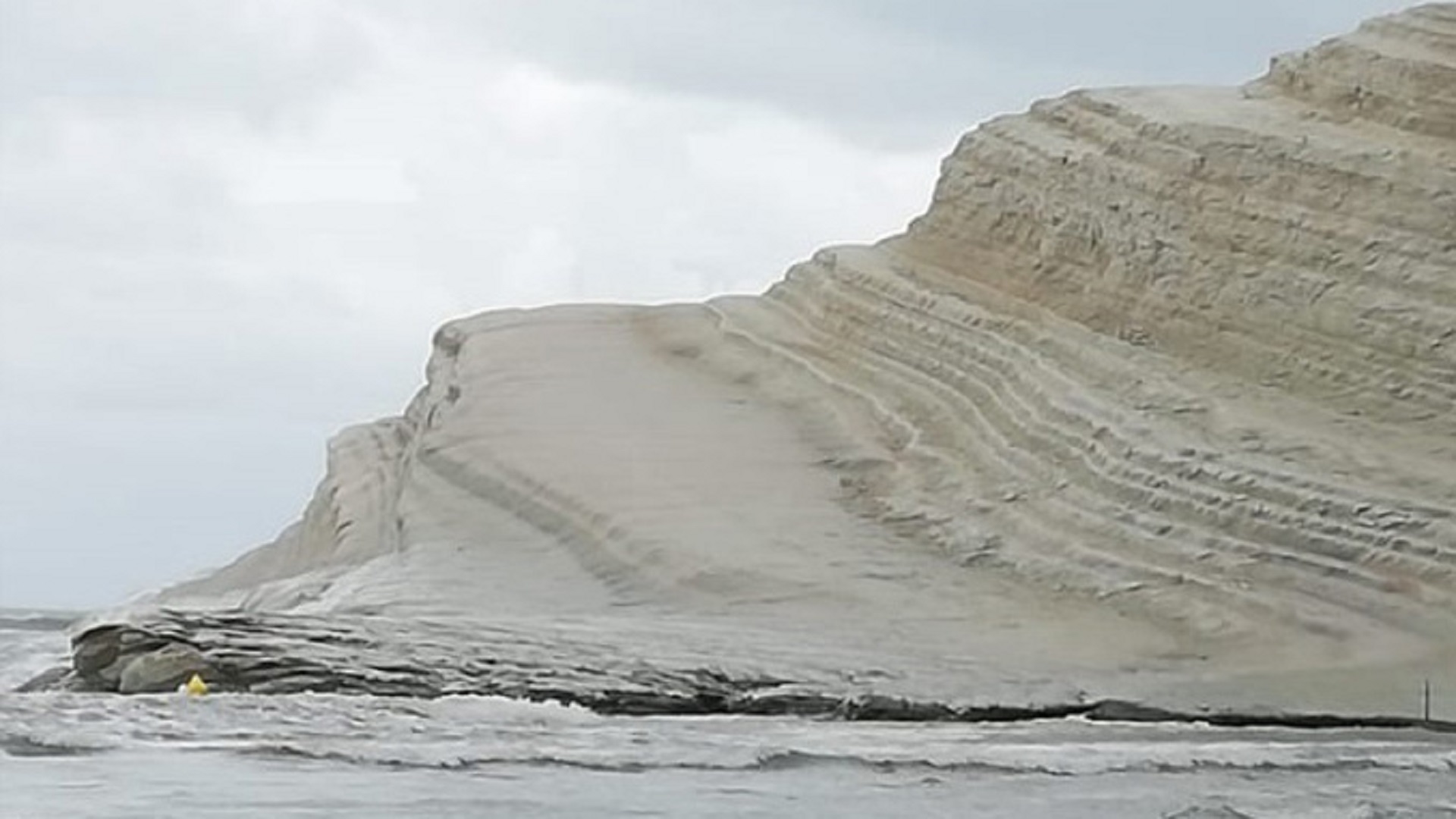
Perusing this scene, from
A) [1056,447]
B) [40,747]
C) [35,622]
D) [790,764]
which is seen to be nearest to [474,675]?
[790,764]

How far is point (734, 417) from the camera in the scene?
25609 millimetres

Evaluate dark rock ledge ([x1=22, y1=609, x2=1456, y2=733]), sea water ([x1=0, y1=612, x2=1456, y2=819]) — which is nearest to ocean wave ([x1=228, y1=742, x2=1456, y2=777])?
sea water ([x1=0, y1=612, x2=1456, y2=819])

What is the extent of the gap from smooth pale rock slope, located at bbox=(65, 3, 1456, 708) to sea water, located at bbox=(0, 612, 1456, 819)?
2326mm

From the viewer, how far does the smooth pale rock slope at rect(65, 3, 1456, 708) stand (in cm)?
1892

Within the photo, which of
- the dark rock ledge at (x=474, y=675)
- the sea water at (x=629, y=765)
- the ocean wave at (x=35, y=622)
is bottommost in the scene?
the sea water at (x=629, y=765)

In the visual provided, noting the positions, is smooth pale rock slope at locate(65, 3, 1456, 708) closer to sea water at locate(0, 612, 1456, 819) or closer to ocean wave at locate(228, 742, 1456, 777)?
sea water at locate(0, 612, 1456, 819)

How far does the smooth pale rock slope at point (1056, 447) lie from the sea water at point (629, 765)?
2.33 meters

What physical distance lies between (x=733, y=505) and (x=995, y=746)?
347 inches

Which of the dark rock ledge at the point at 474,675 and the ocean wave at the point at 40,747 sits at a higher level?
the dark rock ledge at the point at 474,675

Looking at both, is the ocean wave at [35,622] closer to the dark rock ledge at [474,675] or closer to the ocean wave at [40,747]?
the dark rock ledge at [474,675]

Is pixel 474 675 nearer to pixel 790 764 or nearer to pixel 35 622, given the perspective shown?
pixel 790 764

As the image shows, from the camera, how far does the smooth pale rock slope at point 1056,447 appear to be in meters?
18.9

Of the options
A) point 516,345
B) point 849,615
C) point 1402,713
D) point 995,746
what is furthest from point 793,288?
point 995,746

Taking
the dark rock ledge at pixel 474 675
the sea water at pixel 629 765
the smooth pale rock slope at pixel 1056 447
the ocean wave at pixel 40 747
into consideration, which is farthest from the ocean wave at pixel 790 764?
the smooth pale rock slope at pixel 1056 447
